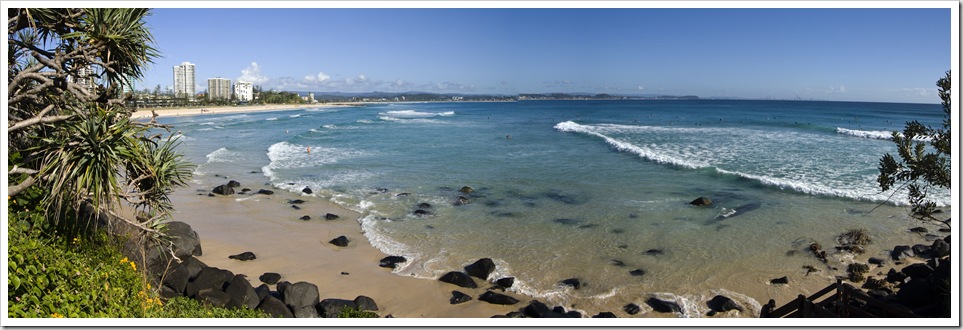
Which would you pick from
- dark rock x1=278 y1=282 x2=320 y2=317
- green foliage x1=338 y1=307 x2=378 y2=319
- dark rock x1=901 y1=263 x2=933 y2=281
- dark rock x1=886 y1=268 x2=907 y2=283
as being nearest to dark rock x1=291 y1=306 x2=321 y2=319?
dark rock x1=278 y1=282 x2=320 y2=317

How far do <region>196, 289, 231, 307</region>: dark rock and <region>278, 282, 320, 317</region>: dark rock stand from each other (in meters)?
0.87

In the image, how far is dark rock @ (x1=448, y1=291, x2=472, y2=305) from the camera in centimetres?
971

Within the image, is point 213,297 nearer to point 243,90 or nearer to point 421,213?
point 421,213

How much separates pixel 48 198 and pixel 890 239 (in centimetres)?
1579

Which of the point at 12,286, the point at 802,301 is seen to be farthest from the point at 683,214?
the point at 12,286

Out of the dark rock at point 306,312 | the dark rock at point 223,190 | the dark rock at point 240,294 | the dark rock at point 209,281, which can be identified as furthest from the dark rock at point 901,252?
the dark rock at point 223,190

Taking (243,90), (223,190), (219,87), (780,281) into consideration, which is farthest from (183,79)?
(780,281)

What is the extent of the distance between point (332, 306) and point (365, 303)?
0.54 metres

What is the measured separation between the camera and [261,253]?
1233 centimetres

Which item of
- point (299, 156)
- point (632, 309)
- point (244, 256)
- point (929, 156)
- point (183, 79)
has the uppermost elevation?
point (183, 79)

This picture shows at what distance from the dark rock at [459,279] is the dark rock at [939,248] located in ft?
30.8

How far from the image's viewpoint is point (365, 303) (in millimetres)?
9250

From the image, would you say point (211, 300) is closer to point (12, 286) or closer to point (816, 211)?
point (12, 286)

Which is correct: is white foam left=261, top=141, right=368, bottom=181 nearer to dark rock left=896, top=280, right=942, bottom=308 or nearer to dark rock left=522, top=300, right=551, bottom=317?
dark rock left=522, top=300, right=551, bottom=317
